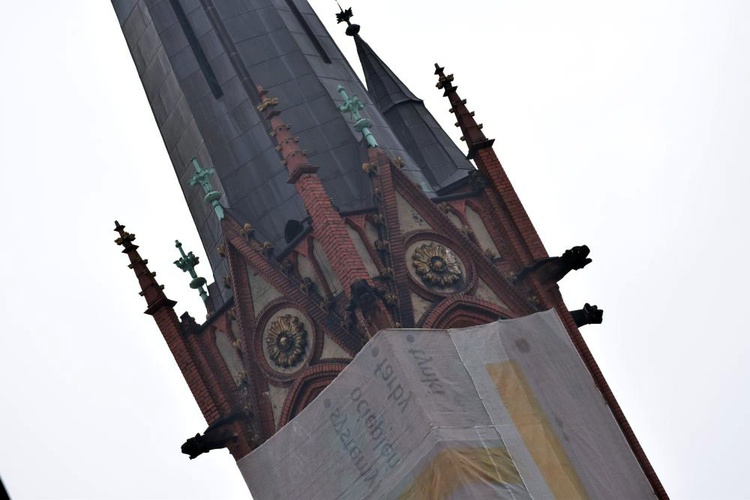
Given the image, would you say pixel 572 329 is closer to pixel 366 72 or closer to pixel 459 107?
pixel 459 107

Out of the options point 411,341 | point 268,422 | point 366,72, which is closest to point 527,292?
point 411,341

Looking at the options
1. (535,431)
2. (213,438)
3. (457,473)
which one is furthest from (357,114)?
(457,473)

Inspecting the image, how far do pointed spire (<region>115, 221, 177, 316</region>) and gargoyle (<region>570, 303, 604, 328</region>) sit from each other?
330 inches

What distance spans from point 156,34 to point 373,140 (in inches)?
264

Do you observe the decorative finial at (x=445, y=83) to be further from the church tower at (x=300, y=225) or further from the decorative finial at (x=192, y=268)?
the decorative finial at (x=192, y=268)

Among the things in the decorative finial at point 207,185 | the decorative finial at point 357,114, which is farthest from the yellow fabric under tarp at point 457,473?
the decorative finial at point 207,185

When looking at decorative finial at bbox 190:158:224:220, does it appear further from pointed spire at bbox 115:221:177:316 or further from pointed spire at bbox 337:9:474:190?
pointed spire at bbox 337:9:474:190

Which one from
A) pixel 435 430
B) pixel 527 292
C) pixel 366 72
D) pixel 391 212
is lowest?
pixel 435 430

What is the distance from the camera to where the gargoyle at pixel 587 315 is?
120 ft

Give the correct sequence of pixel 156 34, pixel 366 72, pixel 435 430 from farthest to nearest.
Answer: pixel 366 72
pixel 156 34
pixel 435 430

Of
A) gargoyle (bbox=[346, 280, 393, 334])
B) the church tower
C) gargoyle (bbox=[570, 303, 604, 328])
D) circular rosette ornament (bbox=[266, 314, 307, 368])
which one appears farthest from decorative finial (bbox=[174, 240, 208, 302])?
gargoyle (bbox=[570, 303, 604, 328])

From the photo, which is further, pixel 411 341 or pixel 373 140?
pixel 373 140

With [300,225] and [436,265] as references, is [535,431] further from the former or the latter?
[300,225]

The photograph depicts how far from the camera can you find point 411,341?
33.3 m
